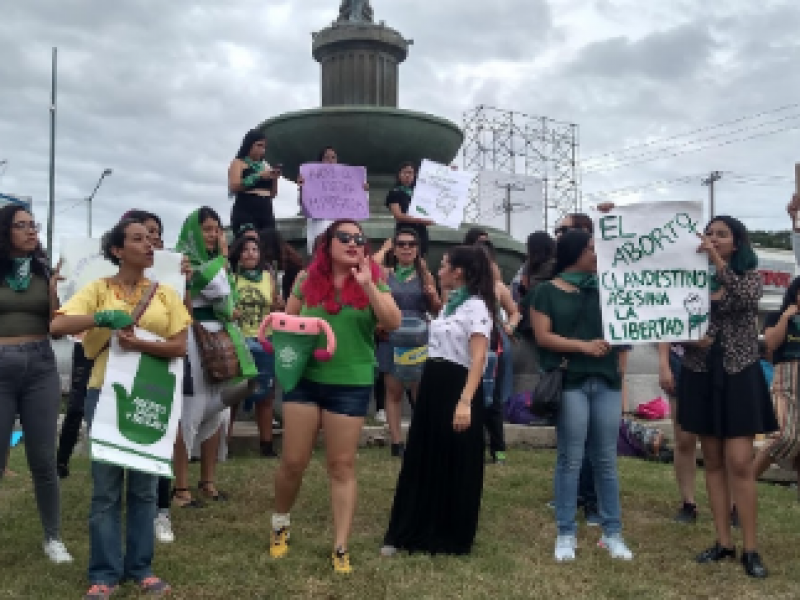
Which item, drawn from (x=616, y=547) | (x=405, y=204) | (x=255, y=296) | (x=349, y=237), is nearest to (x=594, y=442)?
(x=616, y=547)

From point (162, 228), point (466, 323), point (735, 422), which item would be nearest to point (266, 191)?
point (162, 228)

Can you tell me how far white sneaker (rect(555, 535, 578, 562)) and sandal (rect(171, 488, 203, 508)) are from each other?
95.9 inches

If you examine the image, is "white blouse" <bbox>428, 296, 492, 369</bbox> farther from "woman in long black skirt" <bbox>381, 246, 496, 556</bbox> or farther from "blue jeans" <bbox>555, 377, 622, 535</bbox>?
"blue jeans" <bbox>555, 377, 622, 535</bbox>

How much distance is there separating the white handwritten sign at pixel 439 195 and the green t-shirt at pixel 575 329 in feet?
12.8

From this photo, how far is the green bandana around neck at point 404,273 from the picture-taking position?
7316 millimetres

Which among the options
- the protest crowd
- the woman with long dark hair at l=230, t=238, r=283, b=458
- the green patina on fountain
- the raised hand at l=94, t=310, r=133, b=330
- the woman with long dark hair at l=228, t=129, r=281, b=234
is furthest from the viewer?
the green patina on fountain

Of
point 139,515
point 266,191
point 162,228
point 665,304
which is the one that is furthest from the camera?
point 266,191

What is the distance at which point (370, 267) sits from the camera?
4.73 meters

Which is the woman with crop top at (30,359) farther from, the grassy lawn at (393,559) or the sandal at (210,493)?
the sandal at (210,493)

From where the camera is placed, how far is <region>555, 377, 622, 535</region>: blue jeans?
5023 millimetres

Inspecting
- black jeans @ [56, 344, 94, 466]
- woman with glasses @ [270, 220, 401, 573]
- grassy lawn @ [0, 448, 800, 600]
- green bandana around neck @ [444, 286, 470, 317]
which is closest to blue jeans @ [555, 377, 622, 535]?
grassy lawn @ [0, 448, 800, 600]

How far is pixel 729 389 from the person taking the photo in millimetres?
4836

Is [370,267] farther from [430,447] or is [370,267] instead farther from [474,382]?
[430,447]

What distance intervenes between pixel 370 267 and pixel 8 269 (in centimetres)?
199
